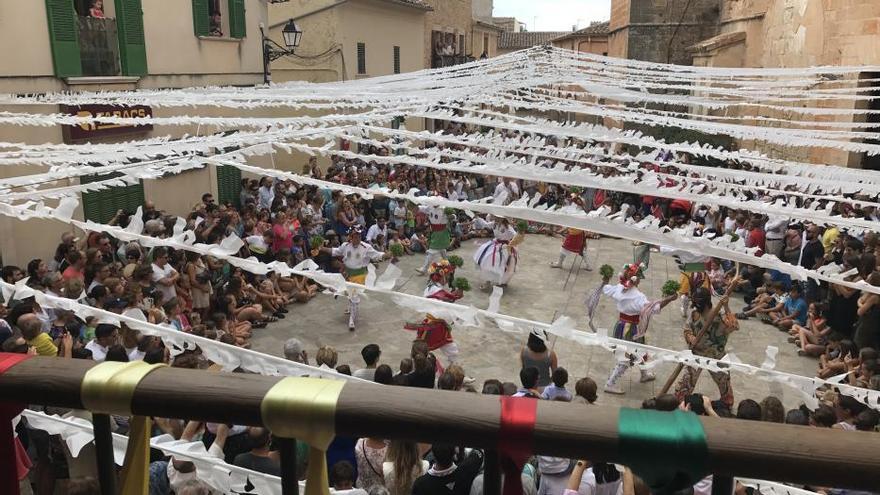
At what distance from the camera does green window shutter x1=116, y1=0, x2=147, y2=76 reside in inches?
471

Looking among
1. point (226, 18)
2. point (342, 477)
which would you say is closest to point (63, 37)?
point (226, 18)

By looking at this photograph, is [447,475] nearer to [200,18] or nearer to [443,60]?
[200,18]

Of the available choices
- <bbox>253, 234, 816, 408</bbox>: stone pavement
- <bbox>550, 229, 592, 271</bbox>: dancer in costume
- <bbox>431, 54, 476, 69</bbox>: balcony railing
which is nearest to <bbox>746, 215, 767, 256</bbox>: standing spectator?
<bbox>253, 234, 816, 408</bbox>: stone pavement

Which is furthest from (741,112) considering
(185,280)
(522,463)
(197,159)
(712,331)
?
(522,463)

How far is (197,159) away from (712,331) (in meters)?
5.38

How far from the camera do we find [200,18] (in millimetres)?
13984

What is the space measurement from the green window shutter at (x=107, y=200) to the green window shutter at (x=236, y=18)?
4.66 meters

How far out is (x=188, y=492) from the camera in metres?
3.80

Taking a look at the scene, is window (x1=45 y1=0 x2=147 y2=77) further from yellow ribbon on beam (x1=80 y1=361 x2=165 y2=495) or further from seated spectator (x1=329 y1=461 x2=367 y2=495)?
yellow ribbon on beam (x1=80 y1=361 x2=165 y2=495)

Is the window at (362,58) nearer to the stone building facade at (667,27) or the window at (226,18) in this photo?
the window at (226,18)

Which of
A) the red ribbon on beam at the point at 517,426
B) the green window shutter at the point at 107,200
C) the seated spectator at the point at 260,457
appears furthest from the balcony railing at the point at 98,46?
the red ribbon on beam at the point at 517,426

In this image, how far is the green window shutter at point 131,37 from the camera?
12.0 meters

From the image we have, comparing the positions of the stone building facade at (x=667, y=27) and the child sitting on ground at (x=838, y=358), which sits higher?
the stone building facade at (x=667, y=27)

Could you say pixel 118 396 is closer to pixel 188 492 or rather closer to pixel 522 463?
pixel 522 463
